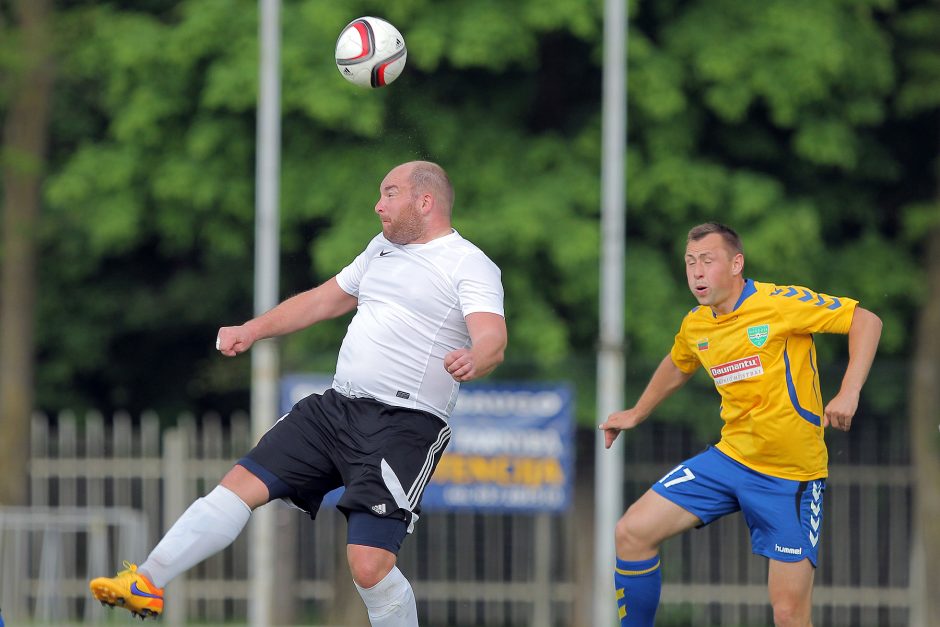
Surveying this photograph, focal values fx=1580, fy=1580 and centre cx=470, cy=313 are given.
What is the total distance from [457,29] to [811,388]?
922cm

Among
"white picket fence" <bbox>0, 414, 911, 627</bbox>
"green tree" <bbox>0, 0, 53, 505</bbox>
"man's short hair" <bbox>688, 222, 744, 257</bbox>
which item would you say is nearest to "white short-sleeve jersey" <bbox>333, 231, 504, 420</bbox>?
"man's short hair" <bbox>688, 222, 744, 257</bbox>

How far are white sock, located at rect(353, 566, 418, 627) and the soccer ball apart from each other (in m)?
2.53

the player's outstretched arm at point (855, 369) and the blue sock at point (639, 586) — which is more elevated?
the player's outstretched arm at point (855, 369)

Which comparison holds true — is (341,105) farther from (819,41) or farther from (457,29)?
(819,41)

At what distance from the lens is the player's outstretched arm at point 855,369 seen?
6113 mm

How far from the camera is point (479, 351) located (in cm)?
601

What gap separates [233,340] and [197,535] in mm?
816

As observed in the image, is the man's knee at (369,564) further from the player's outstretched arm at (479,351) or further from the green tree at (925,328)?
the green tree at (925,328)

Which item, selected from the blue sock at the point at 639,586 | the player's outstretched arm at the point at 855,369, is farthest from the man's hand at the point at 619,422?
the player's outstretched arm at the point at 855,369

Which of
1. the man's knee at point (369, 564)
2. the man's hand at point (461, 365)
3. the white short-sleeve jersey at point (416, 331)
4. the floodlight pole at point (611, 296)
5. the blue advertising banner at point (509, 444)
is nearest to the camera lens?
the man's hand at point (461, 365)

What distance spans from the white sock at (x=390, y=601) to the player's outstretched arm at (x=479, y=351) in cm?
90

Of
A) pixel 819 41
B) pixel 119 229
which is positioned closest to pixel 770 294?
pixel 819 41

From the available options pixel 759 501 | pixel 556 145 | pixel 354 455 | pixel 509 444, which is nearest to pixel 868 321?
pixel 759 501

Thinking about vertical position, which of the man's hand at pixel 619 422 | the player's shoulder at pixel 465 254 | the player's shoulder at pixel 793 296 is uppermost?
the player's shoulder at pixel 465 254
